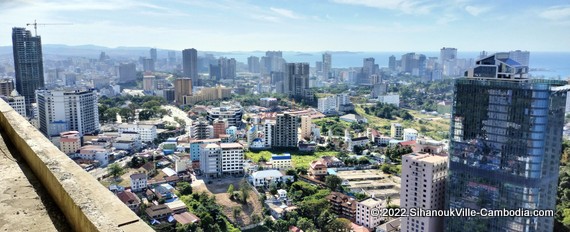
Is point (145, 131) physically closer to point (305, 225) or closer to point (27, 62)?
point (27, 62)

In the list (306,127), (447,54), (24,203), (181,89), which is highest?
(447,54)

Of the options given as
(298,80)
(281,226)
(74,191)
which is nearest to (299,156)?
(281,226)

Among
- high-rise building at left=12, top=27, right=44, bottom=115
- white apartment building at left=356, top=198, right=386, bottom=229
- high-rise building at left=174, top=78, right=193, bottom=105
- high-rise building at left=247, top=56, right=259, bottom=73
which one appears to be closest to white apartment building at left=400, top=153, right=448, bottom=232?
white apartment building at left=356, top=198, right=386, bottom=229

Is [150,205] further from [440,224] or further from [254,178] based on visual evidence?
[440,224]

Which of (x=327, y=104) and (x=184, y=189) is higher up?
(x=327, y=104)

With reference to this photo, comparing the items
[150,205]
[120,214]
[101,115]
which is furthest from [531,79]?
[101,115]

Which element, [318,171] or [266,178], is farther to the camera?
[318,171]

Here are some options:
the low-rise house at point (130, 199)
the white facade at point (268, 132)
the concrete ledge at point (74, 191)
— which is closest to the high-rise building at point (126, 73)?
the white facade at point (268, 132)
